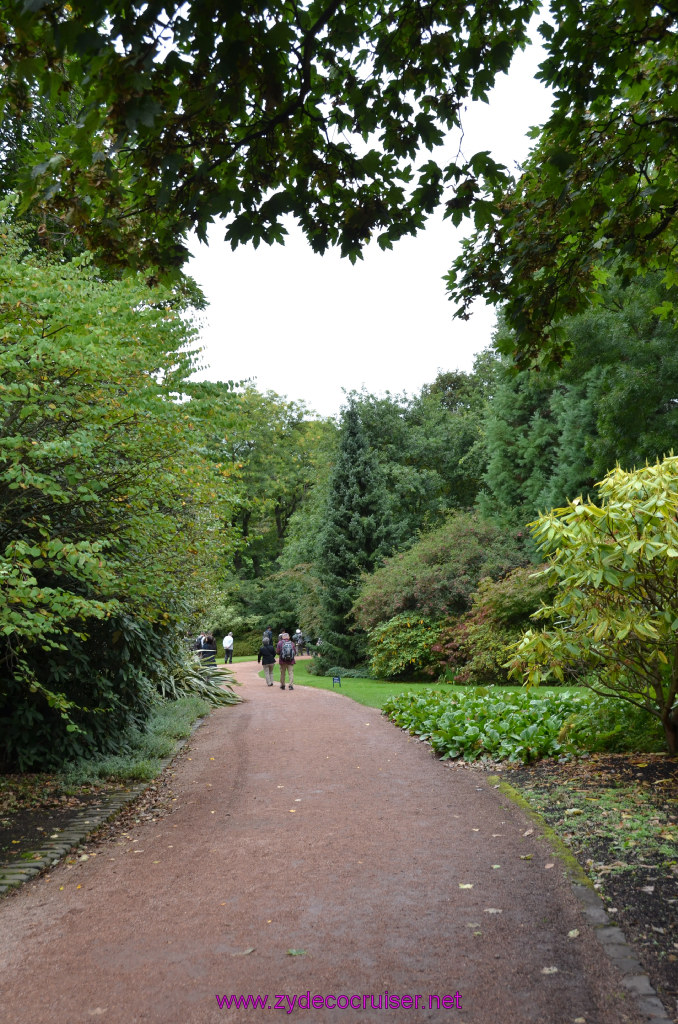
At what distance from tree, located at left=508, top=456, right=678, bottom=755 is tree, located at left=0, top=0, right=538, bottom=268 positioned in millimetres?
3254

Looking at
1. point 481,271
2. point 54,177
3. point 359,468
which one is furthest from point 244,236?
point 359,468

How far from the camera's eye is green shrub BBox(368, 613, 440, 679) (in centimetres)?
1983

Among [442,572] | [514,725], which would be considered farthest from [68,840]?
[442,572]

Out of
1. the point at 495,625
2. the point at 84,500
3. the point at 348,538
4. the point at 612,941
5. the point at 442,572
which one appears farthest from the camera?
the point at 348,538

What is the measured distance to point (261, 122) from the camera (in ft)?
13.2

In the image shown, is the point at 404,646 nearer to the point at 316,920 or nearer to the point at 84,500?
the point at 84,500

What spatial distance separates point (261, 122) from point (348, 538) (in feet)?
76.3

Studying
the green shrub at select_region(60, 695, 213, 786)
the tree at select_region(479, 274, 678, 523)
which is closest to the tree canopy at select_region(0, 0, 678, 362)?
the green shrub at select_region(60, 695, 213, 786)

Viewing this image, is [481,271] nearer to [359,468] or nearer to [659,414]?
[659,414]

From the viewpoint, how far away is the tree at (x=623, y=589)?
20.0 ft

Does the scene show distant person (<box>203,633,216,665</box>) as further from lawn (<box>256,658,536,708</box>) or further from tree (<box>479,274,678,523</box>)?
tree (<box>479,274,678,523</box>)

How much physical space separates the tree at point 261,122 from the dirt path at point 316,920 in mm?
3954

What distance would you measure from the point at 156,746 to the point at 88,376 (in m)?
5.51

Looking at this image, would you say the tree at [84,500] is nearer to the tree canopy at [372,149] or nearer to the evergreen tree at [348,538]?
the tree canopy at [372,149]
